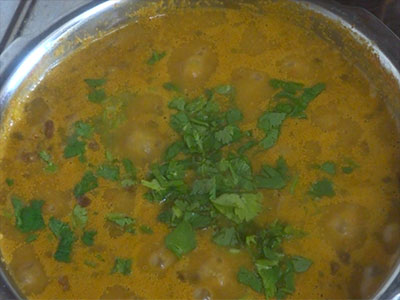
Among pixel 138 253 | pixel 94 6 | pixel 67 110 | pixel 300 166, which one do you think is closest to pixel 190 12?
pixel 94 6

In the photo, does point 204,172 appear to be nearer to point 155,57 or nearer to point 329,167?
point 329,167

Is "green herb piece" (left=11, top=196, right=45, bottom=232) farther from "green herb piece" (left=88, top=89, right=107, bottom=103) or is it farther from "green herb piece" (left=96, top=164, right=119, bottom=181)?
"green herb piece" (left=88, top=89, right=107, bottom=103)

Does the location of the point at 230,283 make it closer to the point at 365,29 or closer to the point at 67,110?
the point at 67,110

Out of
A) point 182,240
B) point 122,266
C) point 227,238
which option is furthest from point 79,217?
point 227,238

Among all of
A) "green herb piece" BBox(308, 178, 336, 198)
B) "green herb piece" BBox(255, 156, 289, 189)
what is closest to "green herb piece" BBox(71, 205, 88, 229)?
"green herb piece" BBox(255, 156, 289, 189)

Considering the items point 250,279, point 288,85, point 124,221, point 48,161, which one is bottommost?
point 250,279

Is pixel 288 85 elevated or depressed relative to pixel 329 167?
elevated
